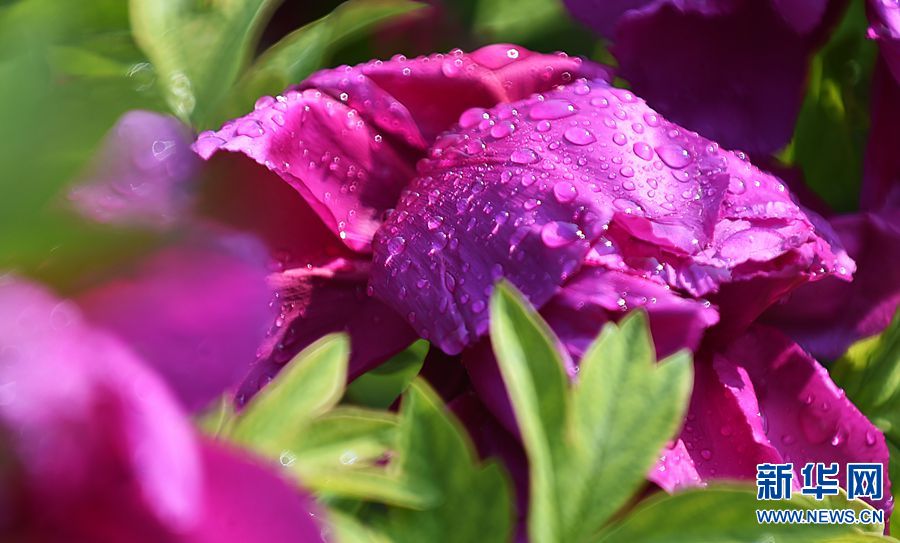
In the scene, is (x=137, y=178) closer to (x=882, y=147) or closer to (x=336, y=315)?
(x=336, y=315)

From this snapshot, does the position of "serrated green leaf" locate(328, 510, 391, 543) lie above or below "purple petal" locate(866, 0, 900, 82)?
below

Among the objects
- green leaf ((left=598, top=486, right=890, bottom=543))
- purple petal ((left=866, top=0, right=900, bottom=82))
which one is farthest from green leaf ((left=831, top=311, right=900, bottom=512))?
green leaf ((left=598, top=486, right=890, bottom=543))

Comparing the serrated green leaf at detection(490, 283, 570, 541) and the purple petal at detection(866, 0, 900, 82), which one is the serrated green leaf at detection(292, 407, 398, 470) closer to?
the serrated green leaf at detection(490, 283, 570, 541)

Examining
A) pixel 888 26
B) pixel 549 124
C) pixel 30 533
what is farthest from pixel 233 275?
pixel 888 26

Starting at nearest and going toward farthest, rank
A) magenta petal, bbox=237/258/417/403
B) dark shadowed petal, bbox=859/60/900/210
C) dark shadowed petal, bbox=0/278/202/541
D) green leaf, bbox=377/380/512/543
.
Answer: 1. dark shadowed petal, bbox=0/278/202/541
2. green leaf, bbox=377/380/512/543
3. magenta petal, bbox=237/258/417/403
4. dark shadowed petal, bbox=859/60/900/210

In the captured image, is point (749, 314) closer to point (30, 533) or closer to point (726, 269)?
point (726, 269)

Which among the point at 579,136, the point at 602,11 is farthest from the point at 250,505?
the point at 602,11
